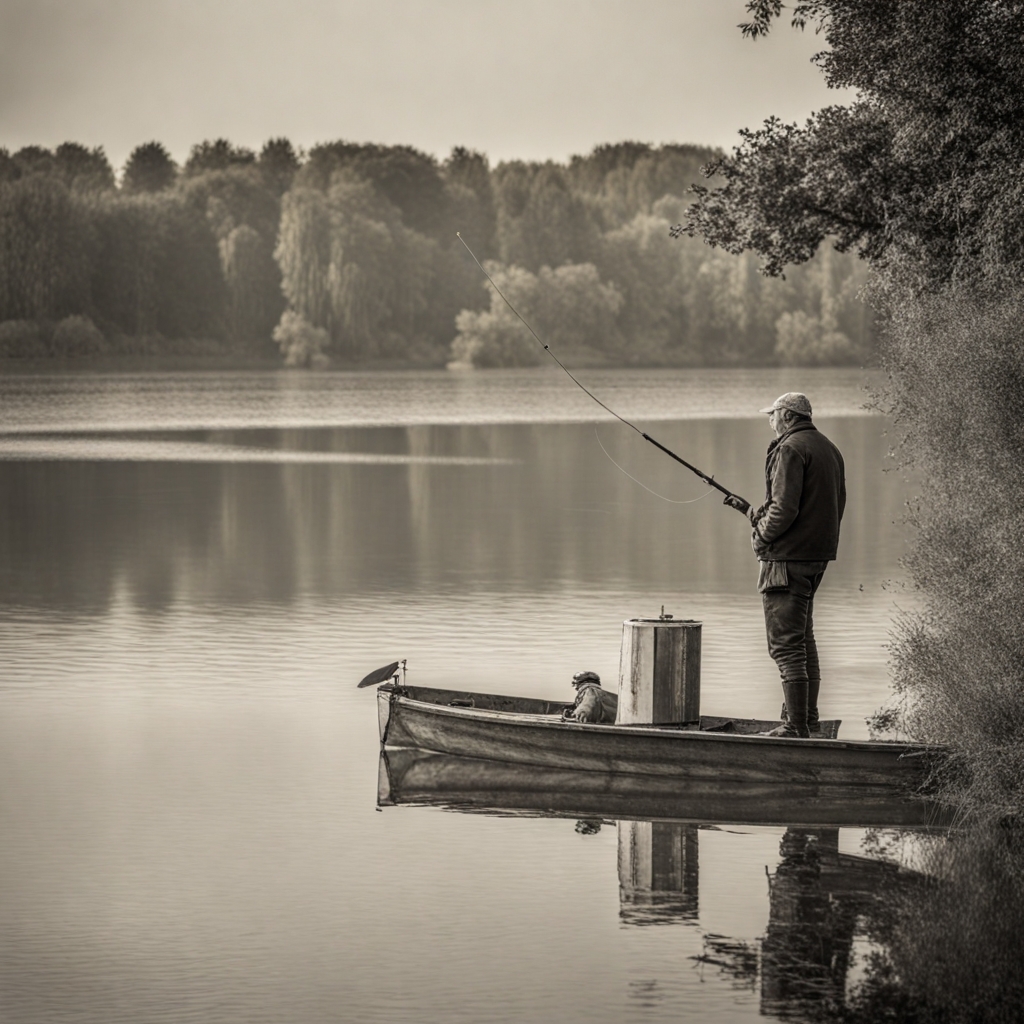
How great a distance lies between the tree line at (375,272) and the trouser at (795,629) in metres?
104

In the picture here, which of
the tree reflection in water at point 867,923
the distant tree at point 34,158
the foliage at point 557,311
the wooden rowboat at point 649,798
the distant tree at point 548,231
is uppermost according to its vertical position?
the distant tree at point 34,158

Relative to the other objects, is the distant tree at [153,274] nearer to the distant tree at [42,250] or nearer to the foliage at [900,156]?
the distant tree at [42,250]

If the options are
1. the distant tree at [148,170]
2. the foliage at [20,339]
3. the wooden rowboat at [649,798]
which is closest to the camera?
the wooden rowboat at [649,798]

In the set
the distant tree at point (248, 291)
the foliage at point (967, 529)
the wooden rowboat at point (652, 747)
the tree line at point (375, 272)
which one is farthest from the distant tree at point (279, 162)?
the wooden rowboat at point (652, 747)

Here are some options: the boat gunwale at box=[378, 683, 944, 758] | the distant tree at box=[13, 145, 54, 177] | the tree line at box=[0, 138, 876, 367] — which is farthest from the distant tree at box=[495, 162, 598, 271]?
the boat gunwale at box=[378, 683, 944, 758]

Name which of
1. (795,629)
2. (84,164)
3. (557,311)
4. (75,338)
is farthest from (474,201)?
(795,629)

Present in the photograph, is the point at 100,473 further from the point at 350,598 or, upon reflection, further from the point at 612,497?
the point at 350,598

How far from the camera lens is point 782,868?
9.92m

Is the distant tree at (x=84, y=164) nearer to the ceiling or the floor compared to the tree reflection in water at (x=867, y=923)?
nearer to the ceiling

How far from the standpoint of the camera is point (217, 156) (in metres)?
168

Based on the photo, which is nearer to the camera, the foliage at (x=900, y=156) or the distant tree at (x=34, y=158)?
the foliage at (x=900, y=156)

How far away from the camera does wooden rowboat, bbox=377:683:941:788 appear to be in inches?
432

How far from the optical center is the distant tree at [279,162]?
157 meters

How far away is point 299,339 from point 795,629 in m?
106
